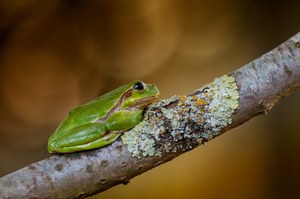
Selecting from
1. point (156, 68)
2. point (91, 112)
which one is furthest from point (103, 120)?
point (156, 68)

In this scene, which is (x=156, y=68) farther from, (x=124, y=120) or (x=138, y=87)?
(x=124, y=120)

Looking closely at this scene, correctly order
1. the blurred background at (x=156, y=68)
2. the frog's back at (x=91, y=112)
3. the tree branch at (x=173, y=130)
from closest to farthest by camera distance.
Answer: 1. the tree branch at (x=173, y=130)
2. the frog's back at (x=91, y=112)
3. the blurred background at (x=156, y=68)

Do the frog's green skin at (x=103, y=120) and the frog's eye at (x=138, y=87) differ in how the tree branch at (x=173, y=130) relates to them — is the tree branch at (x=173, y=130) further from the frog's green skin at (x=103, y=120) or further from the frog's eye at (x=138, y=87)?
the frog's eye at (x=138, y=87)

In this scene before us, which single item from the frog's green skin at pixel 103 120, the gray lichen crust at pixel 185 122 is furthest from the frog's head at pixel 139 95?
the gray lichen crust at pixel 185 122

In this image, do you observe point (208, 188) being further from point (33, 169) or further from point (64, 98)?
point (33, 169)

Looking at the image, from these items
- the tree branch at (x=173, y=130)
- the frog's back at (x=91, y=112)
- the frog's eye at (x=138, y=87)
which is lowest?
the tree branch at (x=173, y=130)

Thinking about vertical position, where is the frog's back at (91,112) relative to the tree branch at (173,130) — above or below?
above

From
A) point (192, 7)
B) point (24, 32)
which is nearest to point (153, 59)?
point (192, 7)

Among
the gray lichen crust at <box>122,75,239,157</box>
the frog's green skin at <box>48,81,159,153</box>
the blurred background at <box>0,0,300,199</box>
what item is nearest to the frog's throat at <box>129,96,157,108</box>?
the frog's green skin at <box>48,81,159,153</box>
